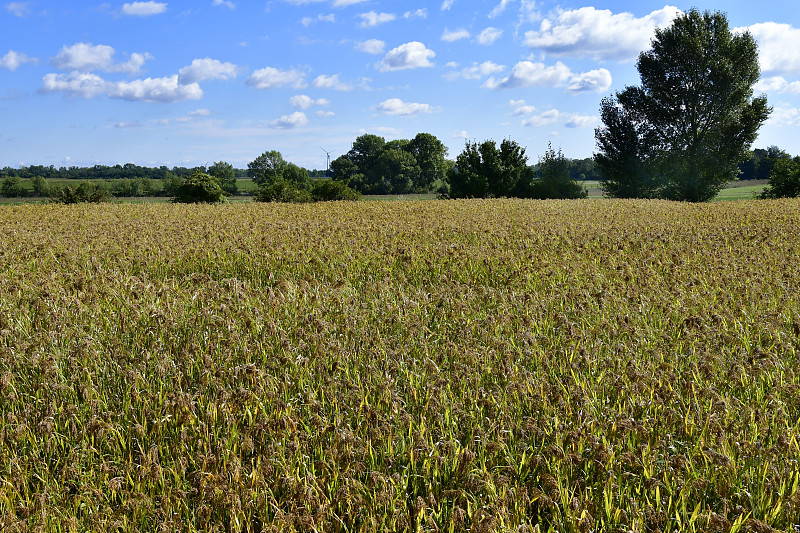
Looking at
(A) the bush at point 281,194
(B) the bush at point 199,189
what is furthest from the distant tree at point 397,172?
(A) the bush at point 281,194

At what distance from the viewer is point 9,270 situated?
6.85m

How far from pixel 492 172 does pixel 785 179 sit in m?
22.2

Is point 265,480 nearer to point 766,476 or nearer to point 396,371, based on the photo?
point 396,371

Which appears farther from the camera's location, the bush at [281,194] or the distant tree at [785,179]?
the distant tree at [785,179]

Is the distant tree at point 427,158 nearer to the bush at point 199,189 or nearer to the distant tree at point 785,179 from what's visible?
the distant tree at point 785,179

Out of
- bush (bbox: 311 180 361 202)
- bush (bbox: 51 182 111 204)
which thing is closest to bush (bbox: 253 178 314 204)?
bush (bbox: 311 180 361 202)

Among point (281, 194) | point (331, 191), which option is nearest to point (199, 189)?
point (281, 194)

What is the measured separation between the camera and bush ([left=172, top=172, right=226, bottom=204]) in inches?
1318

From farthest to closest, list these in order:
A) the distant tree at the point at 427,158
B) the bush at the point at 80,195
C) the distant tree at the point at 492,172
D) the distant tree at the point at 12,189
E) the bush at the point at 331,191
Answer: the distant tree at the point at 427,158, the distant tree at the point at 12,189, the distant tree at the point at 492,172, the bush at the point at 331,191, the bush at the point at 80,195

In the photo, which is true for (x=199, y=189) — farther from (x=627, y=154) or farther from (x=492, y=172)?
(x=627, y=154)

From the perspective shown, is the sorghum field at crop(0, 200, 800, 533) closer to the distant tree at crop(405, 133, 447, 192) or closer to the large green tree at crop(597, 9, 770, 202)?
the large green tree at crop(597, 9, 770, 202)

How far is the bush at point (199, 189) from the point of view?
110 feet

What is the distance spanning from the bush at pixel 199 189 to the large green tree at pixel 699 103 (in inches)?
1315

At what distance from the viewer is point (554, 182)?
49188 millimetres
